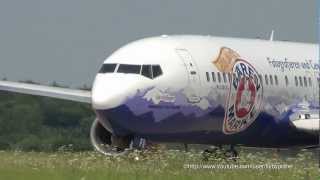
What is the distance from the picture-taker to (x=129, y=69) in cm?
2809

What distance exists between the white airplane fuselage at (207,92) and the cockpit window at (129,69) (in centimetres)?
3

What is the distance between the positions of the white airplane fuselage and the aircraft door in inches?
1.0

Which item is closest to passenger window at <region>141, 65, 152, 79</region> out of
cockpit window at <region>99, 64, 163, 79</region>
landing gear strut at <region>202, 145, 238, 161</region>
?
cockpit window at <region>99, 64, 163, 79</region>

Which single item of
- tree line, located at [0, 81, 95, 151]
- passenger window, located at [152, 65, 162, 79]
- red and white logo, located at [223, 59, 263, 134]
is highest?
passenger window, located at [152, 65, 162, 79]

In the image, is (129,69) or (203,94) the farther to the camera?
(203,94)

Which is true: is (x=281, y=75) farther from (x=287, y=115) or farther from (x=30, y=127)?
(x=30, y=127)

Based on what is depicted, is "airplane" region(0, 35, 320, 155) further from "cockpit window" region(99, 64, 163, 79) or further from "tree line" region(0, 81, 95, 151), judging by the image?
"tree line" region(0, 81, 95, 151)

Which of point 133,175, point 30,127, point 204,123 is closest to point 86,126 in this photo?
point 30,127

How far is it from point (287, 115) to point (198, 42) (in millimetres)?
3409

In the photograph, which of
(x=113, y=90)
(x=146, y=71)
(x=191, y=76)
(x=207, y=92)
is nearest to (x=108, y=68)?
(x=146, y=71)

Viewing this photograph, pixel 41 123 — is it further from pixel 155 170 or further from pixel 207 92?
pixel 155 170

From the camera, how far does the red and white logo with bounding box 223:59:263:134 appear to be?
96.2ft

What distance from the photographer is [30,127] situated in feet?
149

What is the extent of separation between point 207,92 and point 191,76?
683 millimetres
